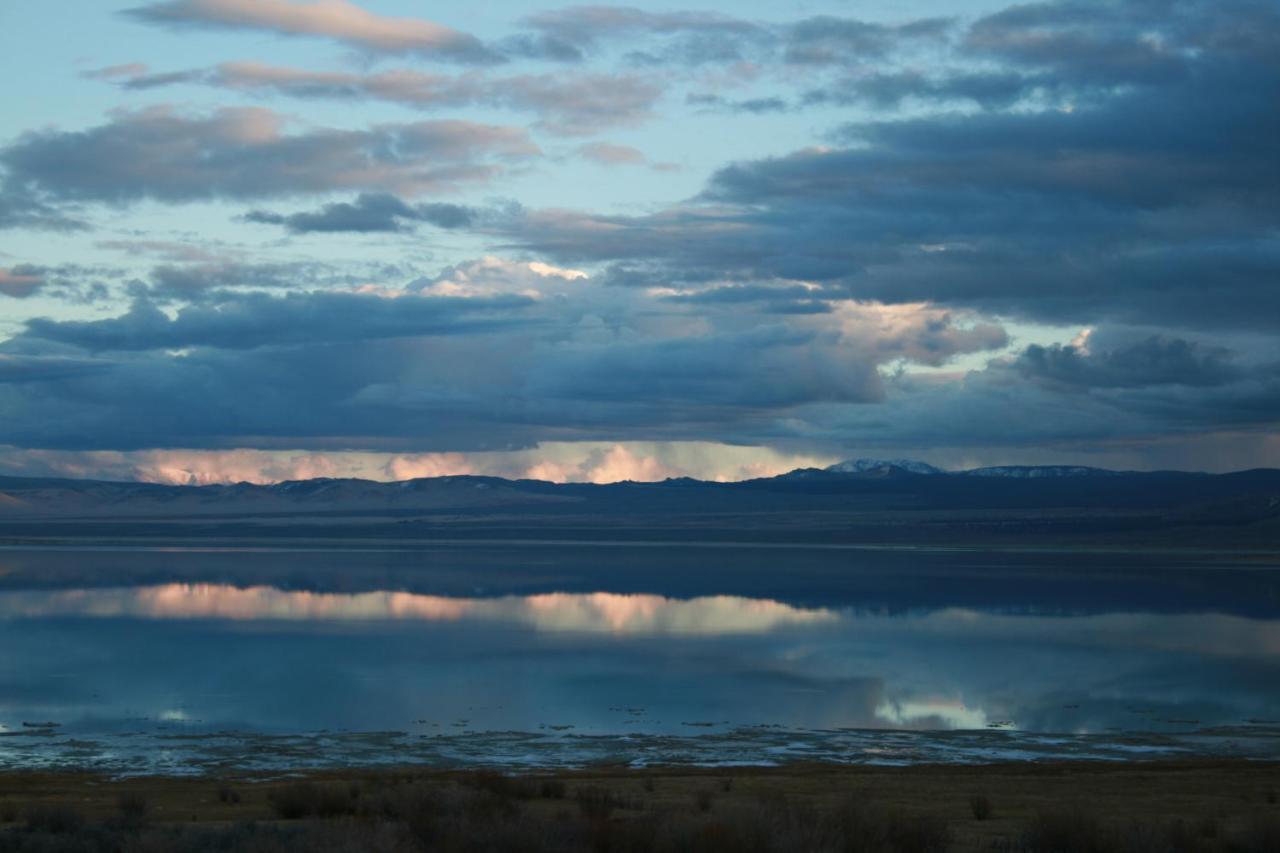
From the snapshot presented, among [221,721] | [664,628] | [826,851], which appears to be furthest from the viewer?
[664,628]

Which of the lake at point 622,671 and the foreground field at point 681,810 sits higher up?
the foreground field at point 681,810

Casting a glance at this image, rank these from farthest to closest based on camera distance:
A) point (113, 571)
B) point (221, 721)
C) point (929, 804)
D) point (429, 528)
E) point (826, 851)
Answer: point (429, 528) < point (113, 571) < point (221, 721) < point (929, 804) < point (826, 851)

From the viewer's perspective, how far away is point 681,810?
13078 millimetres

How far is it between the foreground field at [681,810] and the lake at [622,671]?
2652 millimetres

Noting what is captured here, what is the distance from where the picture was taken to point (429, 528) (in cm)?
16888

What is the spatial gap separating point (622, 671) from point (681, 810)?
19229mm

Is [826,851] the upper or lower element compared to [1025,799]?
upper

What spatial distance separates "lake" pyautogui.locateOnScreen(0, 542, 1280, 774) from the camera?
882 inches

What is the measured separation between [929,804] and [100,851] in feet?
27.2

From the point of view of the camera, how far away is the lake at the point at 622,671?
73.5 ft

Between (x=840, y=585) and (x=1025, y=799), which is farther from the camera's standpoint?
(x=840, y=585)

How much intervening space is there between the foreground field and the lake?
2652 millimetres

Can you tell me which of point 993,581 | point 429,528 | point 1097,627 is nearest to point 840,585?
point 993,581

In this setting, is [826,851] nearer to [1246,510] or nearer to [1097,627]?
[1097,627]
